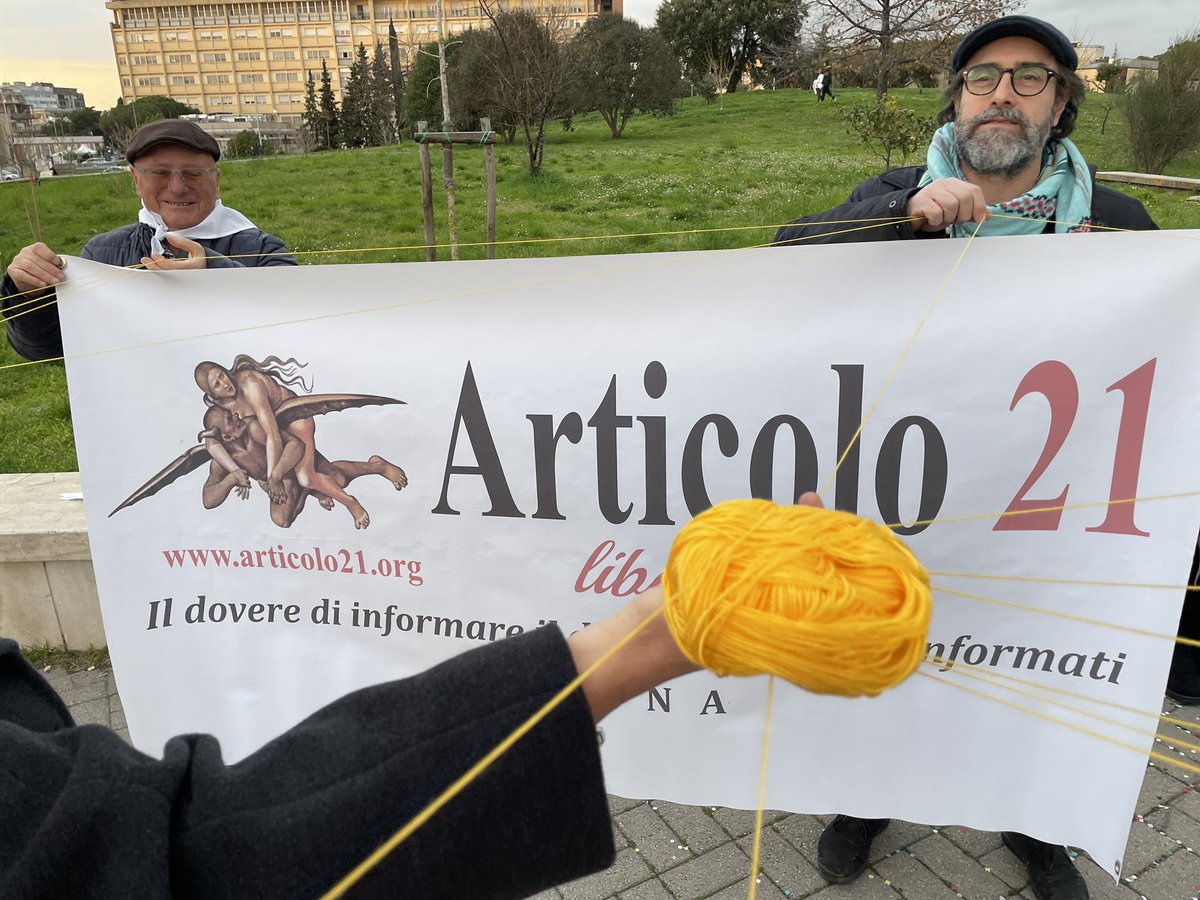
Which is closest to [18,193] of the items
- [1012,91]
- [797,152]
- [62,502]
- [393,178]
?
[393,178]

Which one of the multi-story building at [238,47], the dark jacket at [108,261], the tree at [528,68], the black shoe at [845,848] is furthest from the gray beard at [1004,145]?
the multi-story building at [238,47]

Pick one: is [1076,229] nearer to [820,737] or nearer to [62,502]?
[820,737]

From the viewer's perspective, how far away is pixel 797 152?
52.2 feet

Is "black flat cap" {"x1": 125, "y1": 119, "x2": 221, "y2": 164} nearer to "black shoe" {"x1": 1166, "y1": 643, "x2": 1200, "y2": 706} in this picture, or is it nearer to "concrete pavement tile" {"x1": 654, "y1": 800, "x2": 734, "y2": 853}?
"concrete pavement tile" {"x1": 654, "y1": 800, "x2": 734, "y2": 853}

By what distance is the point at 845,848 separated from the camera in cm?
233

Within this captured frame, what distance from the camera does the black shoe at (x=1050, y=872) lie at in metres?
2.17

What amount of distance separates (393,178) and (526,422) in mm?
12853

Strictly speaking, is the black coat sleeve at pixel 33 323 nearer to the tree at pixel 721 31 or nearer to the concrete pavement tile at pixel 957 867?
the concrete pavement tile at pixel 957 867

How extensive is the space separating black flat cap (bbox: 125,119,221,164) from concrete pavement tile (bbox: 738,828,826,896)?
294 centimetres

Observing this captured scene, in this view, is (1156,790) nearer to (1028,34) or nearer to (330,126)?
(1028,34)

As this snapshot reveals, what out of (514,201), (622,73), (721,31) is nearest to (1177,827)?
(514,201)

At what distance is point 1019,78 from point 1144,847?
2300mm

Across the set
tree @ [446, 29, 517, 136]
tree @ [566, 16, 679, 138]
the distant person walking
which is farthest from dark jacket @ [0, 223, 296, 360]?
the distant person walking

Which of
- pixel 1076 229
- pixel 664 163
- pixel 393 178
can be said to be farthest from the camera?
pixel 664 163
